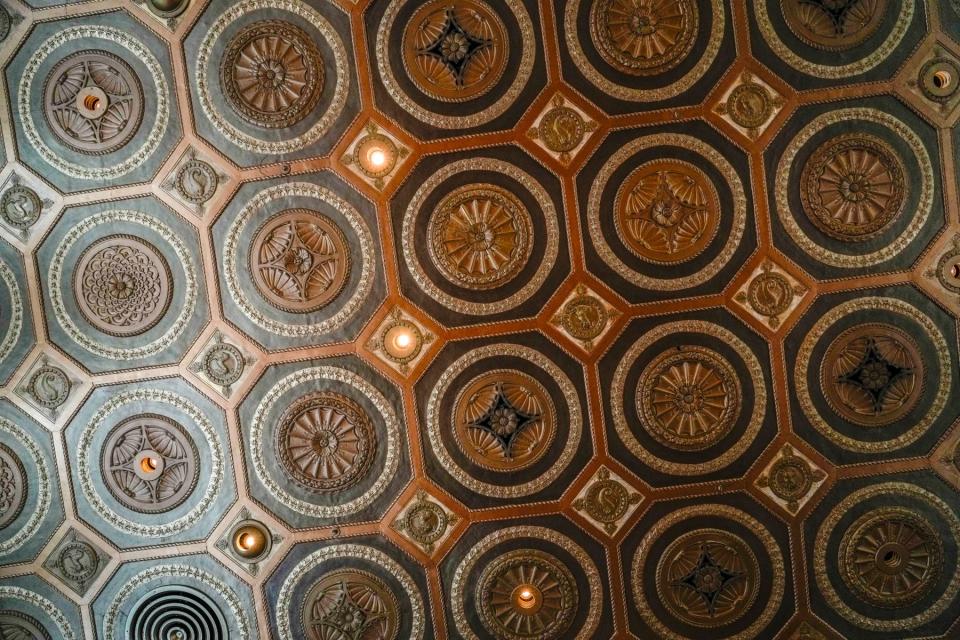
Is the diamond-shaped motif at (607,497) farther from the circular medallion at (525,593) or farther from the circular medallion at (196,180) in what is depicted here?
the circular medallion at (196,180)

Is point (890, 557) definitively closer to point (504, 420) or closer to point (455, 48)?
point (504, 420)

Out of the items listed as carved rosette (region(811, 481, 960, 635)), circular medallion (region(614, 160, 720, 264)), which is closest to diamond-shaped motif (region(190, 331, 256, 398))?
circular medallion (region(614, 160, 720, 264))

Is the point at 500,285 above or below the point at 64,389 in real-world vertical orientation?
above

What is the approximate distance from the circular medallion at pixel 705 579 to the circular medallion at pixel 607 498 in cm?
93

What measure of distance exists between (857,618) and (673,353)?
481 centimetres

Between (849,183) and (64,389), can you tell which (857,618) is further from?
(64,389)

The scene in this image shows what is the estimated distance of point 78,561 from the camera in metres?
9.89

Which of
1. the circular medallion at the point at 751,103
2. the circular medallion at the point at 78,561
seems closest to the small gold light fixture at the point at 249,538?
the circular medallion at the point at 78,561

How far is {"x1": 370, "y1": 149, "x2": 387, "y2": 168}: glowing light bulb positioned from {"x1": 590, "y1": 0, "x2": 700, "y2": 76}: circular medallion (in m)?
3.36

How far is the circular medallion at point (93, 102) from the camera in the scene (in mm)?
9266

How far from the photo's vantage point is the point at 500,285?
30.9ft

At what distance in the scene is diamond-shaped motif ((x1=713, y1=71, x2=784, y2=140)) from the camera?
9.12m

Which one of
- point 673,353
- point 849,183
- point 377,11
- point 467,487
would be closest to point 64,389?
point 467,487

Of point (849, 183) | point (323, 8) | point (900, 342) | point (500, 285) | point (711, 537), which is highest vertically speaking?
point (849, 183)
